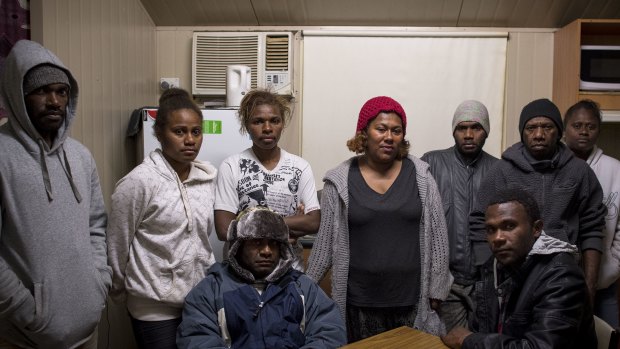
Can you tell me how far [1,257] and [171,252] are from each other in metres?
0.53

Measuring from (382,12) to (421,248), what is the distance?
2.11m

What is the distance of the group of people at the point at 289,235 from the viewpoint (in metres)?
1.38

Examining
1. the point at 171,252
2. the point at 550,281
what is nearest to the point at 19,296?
the point at 171,252

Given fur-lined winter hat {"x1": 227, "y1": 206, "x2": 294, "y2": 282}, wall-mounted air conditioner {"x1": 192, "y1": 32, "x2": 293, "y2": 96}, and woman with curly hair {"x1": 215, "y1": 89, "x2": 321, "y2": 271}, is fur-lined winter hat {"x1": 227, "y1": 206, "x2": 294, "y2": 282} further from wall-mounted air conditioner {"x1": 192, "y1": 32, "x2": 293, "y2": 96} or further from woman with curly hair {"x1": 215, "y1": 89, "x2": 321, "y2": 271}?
wall-mounted air conditioner {"x1": 192, "y1": 32, "x2": 293, "y2": 96}

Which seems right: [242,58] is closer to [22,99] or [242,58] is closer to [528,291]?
[22,99]

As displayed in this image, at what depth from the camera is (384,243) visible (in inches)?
72.5

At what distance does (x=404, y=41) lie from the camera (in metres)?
3.51

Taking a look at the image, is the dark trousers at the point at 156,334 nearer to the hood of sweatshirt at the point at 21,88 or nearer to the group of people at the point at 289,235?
the group of people at the point at 289,235

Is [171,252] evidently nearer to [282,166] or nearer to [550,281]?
[282,166]

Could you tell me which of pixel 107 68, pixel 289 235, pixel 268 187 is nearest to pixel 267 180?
pixel 268 187

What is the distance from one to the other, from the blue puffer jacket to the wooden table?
0.17m

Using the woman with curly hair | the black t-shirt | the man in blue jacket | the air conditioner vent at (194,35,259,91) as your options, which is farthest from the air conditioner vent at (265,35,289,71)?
the man in blue jacket

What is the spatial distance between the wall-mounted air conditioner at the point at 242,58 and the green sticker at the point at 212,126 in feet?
2.07

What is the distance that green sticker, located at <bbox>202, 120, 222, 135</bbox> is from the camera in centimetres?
299
